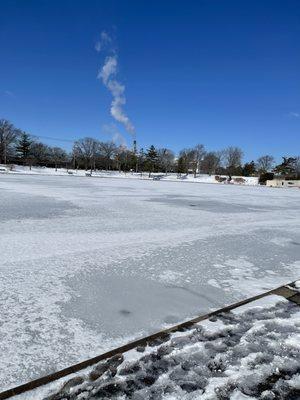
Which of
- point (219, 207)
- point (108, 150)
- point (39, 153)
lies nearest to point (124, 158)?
point (108, 150)

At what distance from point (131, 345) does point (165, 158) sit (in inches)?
3825

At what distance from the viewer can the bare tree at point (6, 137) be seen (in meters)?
75.1

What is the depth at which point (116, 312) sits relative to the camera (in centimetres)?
284

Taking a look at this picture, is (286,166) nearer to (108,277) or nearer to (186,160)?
(186,160)

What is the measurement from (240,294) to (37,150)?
291 ft

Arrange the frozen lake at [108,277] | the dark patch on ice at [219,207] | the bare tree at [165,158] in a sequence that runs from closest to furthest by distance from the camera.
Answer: the frozen lake at [108,277] < the dark patch on ice at [219,207] < the bare tree at [165,158]

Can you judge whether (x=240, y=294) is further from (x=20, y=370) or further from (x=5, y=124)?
(x=5, y=124)

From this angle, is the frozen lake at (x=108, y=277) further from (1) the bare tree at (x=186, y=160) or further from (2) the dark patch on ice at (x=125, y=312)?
(1) the bare tree at (x=186, y=160)

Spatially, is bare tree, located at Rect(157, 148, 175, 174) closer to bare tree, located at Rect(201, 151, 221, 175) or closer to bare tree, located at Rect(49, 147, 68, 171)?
bare tree, located at Rect(201, 151, 221, 175)

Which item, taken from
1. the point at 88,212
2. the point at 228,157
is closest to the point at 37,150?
the point at 228,157

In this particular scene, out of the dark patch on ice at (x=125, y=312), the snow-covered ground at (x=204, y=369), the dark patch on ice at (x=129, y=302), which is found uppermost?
the dark patch on ice at (x=129, y=302)

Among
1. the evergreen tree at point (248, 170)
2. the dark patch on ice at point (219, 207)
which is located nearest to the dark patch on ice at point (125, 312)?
the dark patch on ice at point (219, 207)

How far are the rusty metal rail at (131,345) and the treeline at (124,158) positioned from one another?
78937 mm

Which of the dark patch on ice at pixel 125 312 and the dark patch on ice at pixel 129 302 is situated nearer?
the dark patch on ice at pixel 129 302
